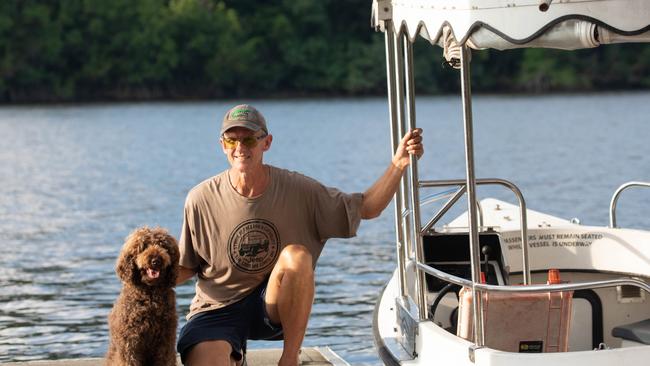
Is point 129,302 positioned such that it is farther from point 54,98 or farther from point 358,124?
point 54,98

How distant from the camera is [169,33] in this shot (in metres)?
85.1

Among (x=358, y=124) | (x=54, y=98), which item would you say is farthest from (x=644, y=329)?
(x=54, y=98)

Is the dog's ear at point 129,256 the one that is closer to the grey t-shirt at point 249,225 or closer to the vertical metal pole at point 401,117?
the grey t-shirt at point 249,225

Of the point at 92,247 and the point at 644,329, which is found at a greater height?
the point at 644,329

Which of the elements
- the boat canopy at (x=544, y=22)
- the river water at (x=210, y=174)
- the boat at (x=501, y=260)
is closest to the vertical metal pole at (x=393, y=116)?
the boat at (x=501, y=260)

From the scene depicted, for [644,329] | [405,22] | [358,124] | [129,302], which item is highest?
[405,22]

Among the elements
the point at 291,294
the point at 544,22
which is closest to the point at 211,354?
the point at 291,294

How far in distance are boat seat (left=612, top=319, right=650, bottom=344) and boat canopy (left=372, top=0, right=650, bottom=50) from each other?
1.84 m

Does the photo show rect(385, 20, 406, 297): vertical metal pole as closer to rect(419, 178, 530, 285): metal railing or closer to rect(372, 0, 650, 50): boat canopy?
rect(419, 178, 530, 285): metal railing

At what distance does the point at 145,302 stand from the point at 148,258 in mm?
255

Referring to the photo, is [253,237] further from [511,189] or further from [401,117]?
[511,189]

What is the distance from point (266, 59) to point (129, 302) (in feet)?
270

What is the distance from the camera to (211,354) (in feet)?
19.4

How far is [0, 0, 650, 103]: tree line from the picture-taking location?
78.7m
